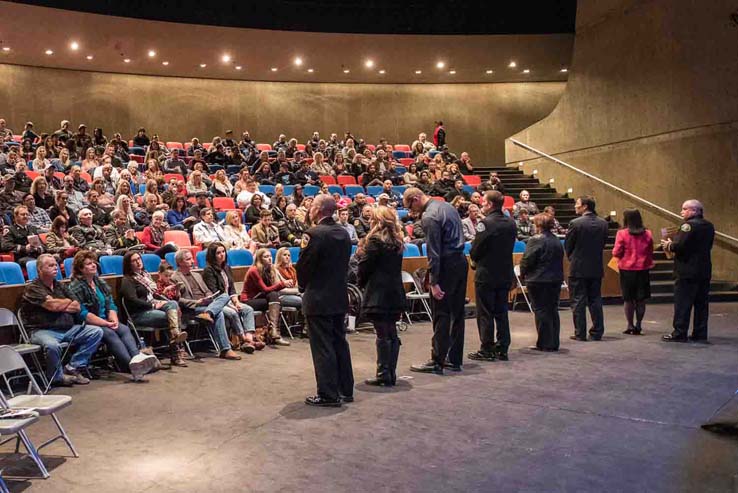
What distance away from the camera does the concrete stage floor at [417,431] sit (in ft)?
10.7

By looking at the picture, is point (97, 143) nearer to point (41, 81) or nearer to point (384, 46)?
Result: point (41, 81)

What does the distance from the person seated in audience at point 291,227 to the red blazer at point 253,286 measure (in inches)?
85.0

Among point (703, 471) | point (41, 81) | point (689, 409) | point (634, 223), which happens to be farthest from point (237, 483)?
point (41, 81)

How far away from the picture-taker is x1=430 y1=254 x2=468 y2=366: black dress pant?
5402 mm

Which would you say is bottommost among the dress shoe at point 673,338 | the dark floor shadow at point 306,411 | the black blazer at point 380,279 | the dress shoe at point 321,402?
the dark floor shadow at point 306,411

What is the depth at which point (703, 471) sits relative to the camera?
3.31 meters

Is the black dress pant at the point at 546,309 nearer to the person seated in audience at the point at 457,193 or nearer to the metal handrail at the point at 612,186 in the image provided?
the metal handrail at the point at 612,186

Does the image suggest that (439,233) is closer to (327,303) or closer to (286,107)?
(327,303)

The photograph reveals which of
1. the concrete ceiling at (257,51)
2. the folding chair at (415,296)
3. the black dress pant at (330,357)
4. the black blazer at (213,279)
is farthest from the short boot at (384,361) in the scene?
the concrete ceiling at (257,51)

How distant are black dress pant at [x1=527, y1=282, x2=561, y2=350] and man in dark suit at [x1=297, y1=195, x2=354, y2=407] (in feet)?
7.86

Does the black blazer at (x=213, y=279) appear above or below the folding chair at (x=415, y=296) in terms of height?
above

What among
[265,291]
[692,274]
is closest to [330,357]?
[265,291]

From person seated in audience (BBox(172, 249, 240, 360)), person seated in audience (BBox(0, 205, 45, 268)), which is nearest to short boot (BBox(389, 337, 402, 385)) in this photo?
person seated in audience (BBox(172, 249, 240, 360))

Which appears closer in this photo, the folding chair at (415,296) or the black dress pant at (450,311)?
the black dress pant at (450,311)
